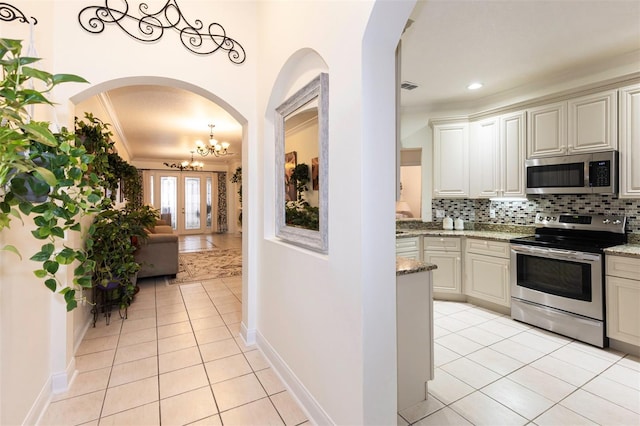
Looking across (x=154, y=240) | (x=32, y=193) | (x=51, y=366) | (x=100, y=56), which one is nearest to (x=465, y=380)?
(x=32, y=193)

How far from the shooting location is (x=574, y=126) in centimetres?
309

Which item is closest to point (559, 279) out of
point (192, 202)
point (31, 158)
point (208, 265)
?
point (31, 158)

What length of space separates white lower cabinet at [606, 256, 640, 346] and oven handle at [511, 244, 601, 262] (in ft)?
0.36

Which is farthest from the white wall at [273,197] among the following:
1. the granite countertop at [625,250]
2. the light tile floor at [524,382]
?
the granite countertop at [625,250]

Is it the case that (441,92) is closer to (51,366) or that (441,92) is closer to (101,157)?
(101,157)

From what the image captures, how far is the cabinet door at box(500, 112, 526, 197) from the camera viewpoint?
3.53 meters

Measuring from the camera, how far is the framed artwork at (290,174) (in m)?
2.14

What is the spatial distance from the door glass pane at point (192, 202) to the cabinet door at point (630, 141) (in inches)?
422

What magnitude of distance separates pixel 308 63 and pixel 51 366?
2641 millimetres

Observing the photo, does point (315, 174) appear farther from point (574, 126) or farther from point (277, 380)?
point (574, 126)

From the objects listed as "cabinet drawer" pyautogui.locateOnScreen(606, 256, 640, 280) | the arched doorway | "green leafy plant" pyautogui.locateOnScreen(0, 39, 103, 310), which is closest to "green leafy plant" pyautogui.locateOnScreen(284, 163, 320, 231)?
the arched doorway

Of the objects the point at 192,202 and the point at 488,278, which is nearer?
the point at 488,278

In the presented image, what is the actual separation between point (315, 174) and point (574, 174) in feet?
9.53

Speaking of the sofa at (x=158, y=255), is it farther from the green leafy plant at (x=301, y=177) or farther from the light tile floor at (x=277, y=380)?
the green leafy plant at (x=301, y=177)
